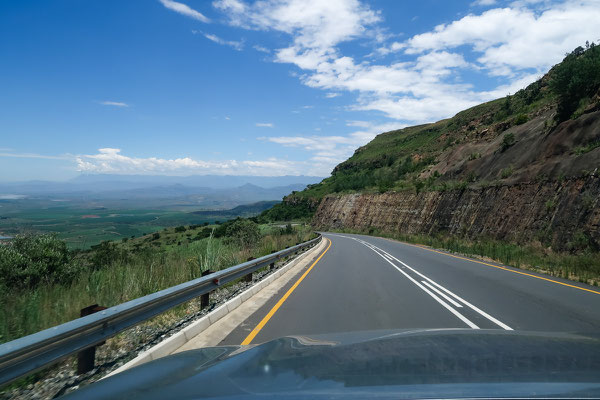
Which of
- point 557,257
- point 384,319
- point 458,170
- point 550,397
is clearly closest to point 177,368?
point 550,397

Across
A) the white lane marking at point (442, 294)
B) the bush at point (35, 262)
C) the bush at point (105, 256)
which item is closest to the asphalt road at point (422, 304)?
the white lane marking at point (442, 294)

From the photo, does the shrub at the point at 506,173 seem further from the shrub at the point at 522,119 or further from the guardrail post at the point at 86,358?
the guardrail post at the point at 86,358

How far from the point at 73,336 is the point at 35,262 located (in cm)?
696

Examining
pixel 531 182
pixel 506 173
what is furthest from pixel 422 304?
pixel 506 173

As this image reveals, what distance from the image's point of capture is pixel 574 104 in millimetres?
27625

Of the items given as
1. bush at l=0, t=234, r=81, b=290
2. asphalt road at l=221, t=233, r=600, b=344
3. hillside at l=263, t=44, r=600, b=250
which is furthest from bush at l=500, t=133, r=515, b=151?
bush at l=0, t=234, r=81, b=290

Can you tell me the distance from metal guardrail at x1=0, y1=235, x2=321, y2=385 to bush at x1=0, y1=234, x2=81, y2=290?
14.8ft

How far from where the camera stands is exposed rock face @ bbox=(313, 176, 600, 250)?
18250 millimetres

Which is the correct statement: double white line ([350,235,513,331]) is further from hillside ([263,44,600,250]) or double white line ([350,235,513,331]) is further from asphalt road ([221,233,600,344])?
hillside ([263,44,600,250])

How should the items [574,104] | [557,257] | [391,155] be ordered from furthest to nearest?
[391,155] < [574,104] < [557,257]

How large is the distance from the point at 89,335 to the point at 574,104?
1319 inches

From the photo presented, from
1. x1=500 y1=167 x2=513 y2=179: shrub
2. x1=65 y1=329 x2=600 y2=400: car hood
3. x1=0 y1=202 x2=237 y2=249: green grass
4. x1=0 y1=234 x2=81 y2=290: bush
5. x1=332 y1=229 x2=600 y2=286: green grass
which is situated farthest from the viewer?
x1=500 y1=167 x2=513 y2=179: shrub

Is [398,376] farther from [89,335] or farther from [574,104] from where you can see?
[574,104]

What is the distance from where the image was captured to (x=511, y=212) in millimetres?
25438
